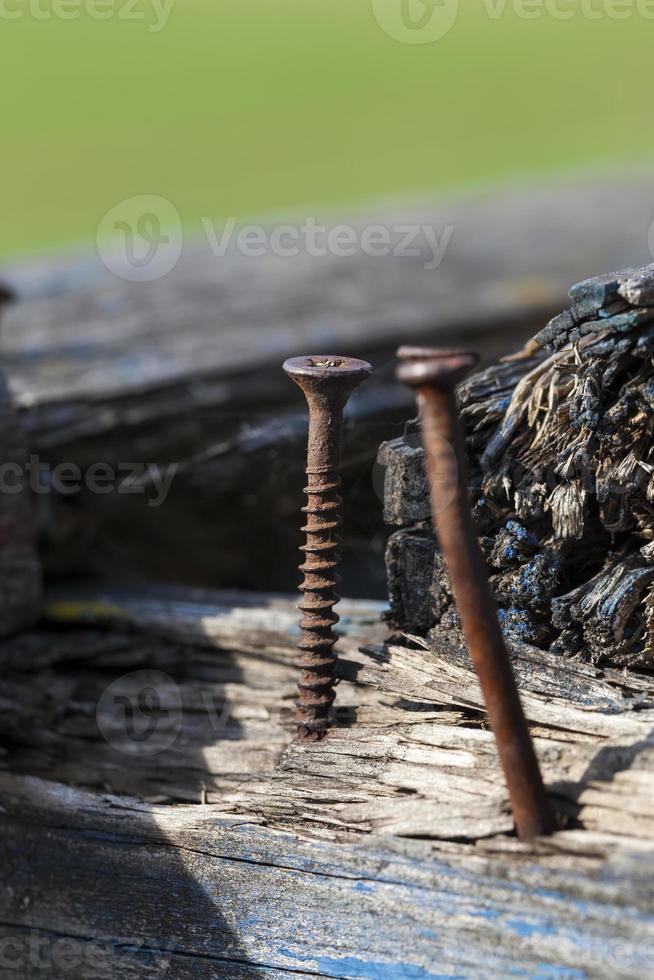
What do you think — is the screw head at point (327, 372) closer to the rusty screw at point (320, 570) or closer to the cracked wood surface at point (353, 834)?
the rusty screw at point (320, 570)

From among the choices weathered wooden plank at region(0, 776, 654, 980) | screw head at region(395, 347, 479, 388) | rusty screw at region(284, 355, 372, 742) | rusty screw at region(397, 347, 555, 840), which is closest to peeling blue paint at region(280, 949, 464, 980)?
weathered wooden plank at region(0, 776, 654, 980)

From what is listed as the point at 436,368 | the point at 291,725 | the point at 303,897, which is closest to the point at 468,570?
the point at 436,368

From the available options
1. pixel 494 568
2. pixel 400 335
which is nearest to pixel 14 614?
pixel 494 568

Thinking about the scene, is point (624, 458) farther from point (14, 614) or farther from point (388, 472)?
point (14, 614)

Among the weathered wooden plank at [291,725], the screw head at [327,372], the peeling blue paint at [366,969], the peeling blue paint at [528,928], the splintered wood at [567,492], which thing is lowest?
the peeling blue paint at [366,969]

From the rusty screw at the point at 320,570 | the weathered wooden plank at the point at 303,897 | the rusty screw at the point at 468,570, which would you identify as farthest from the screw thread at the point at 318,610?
the rusty screw at the point at 468,570

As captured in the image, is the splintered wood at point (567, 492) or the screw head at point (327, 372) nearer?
the splintered wood at point (567, 492)

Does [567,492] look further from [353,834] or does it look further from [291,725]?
[291,725]
